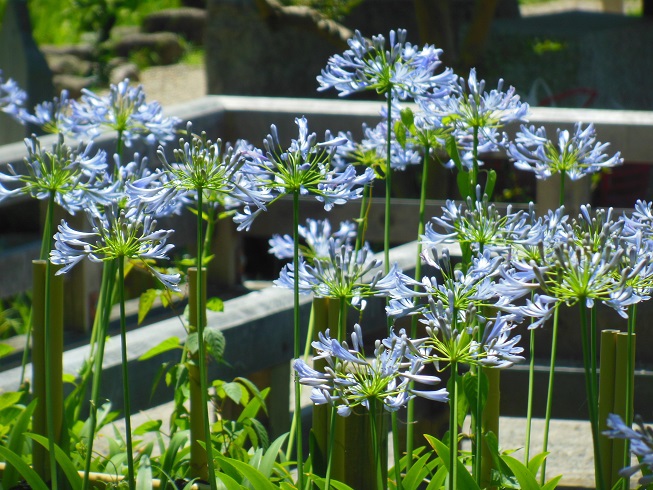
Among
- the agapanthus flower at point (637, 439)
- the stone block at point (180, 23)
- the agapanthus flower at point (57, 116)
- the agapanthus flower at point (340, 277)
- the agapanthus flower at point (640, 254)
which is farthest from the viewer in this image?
the stone block at point (180, 23)

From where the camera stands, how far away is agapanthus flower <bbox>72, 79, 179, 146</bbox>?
2.25 metres

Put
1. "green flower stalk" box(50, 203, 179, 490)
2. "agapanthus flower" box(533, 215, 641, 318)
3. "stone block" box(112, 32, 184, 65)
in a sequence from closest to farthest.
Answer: "agapanthus flower" box(533, 215, 641, 318), "green flower stalk" box(50, 203, 179, 490), "stone block" box(112, 32, 184, 65)

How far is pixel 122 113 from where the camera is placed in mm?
2262

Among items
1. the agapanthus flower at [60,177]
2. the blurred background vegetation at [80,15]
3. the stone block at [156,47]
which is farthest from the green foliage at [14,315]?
the stone block at [156,47]

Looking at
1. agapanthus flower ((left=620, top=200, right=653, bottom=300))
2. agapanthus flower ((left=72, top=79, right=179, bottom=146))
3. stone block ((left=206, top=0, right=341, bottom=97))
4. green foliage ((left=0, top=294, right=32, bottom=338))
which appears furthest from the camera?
stone block ((left=206, top=0, right=341, bottom=97))

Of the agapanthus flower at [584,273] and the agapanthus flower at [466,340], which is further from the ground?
the agapanthus flower at [584,273]

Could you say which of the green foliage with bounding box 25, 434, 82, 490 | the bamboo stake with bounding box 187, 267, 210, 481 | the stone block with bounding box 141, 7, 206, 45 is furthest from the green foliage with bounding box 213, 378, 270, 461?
the stone block with bounding box 141, 7, 206, 45

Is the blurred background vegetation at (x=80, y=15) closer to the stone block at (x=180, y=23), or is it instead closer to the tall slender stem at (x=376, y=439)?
the stone block at (x=180, y=23)

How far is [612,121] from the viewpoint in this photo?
12.4 feet

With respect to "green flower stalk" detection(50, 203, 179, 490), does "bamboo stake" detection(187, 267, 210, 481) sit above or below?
below

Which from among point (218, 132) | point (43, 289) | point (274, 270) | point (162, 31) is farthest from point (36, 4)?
point (43, 289)

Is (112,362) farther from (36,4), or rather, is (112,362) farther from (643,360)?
(36,4)

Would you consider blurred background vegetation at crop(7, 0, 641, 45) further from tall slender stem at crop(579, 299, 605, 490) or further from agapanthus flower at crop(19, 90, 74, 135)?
tall slender stem at crop(579, 299, 605, 490)

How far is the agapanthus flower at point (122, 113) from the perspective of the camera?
225 centimetres
